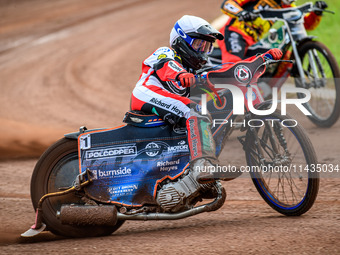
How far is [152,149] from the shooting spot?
547 centimetres

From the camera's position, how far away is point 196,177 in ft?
16.8

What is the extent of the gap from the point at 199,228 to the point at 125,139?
3.49 ft

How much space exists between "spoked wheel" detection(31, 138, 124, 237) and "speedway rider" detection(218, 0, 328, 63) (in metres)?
3.77

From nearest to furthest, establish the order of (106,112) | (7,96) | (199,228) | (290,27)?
(199,228) → (290,27) → (106,112) → (7,96)

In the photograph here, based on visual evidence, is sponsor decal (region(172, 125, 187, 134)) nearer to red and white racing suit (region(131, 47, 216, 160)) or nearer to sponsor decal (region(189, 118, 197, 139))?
red and white racing suit (region(131, 47, 216, 160))

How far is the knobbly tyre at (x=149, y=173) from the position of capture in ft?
17.4

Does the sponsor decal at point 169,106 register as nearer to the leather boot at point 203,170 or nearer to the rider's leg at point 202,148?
A: the rider's leg at point 202,148

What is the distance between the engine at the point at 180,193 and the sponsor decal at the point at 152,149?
1.04ft

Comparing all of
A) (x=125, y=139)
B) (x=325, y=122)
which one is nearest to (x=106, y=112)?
(x=325, y=122)

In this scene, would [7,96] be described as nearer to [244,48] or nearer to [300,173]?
[244,48]

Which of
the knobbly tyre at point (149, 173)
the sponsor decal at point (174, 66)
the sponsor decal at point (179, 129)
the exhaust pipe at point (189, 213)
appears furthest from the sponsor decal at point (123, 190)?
the sponsor decal at point (174, 66)

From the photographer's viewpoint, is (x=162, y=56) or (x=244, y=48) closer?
(x=162, y=56)

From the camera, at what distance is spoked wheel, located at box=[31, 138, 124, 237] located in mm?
5574

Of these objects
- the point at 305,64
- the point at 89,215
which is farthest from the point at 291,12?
the point at 89,215
